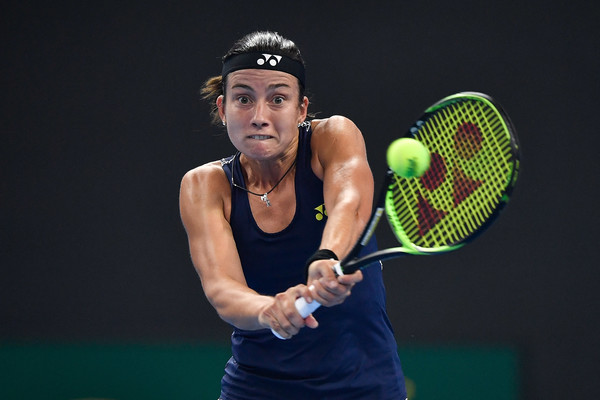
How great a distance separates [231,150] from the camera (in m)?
5.30

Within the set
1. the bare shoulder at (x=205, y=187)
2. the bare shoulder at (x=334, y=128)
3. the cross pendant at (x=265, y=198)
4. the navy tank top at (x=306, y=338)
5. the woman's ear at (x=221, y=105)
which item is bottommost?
the navy tank top at (x=306, y=338)

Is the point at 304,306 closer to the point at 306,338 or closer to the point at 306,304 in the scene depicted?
the point at 306,304

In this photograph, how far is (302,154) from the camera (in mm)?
2977

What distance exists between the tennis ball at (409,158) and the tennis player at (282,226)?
33 cm

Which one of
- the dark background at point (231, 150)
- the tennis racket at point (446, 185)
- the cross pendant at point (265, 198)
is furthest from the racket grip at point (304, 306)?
the dark background at point (231, 150)

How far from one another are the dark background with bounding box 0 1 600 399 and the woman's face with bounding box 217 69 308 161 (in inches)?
90.0

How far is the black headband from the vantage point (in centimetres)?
292

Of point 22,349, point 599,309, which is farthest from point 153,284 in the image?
point 599,309

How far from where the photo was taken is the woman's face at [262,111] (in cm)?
282

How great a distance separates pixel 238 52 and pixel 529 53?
2.69m

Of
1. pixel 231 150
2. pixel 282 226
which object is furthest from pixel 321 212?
pixel 231 150

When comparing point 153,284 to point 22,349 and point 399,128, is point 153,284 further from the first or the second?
point 399,128

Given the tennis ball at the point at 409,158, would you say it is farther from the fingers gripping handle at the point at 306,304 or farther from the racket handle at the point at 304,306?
the racket handle at the point at 304,306

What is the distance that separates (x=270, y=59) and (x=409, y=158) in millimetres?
821
